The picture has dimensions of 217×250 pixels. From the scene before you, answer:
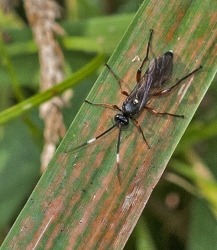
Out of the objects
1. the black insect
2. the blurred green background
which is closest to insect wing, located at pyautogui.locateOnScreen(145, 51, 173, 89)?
the black insect

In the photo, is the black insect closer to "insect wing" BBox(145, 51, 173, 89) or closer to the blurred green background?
"insect wing" BBox(145, 51, 173, 89)

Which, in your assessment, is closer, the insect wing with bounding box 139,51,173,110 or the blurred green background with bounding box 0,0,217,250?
the insect wing with bounding box 139,51,173,110

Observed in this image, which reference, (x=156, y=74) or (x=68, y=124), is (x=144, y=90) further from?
(x=68, y=124)

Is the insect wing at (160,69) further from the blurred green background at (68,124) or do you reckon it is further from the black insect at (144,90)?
the blurred green background at (68,124)

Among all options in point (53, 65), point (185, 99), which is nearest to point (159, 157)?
point (185, 99)

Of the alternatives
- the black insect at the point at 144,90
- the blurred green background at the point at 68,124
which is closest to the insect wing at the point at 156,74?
the black insect at the point at 144,90

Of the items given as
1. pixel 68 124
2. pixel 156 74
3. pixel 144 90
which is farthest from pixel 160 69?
pixel 68 124

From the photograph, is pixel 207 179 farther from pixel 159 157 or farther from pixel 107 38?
pixel 107 38
